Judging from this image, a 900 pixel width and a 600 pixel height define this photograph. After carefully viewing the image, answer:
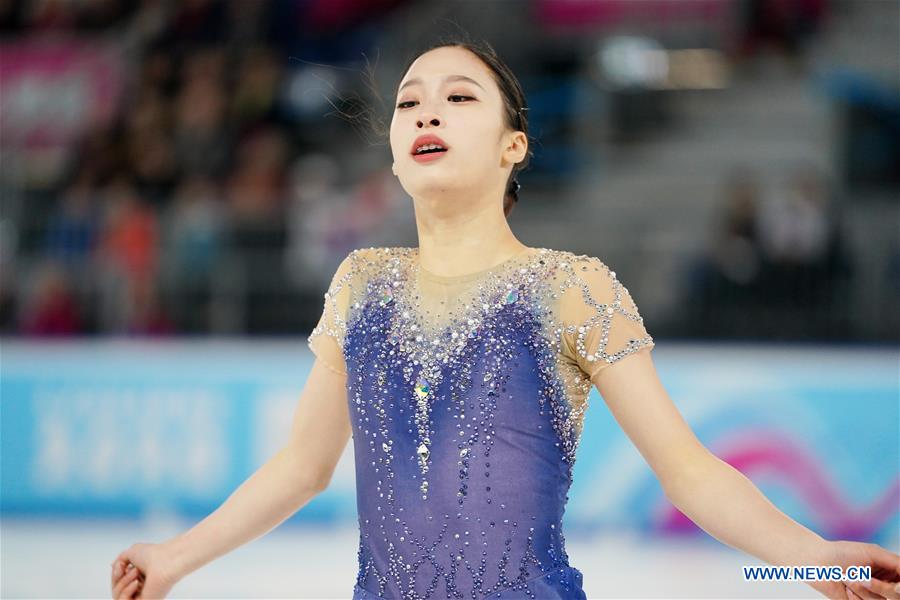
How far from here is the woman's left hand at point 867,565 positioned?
153 cm

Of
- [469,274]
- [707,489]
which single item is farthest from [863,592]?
[469,274]

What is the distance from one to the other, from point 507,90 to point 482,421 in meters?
0.54

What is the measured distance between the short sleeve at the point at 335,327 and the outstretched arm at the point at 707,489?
1.41 feet

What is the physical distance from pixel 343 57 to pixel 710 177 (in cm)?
289

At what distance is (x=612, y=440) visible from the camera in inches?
196

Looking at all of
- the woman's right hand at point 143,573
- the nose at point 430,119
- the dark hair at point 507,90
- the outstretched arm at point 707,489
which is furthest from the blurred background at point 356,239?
the woman's right hand at point 143,573

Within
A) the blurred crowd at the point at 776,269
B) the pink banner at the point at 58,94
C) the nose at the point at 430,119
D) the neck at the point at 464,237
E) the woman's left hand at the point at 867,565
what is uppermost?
the pink banner at the point at 58,94

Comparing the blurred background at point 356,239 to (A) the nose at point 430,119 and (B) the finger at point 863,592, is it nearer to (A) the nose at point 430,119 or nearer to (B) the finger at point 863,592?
(A) the nose at point 430,119

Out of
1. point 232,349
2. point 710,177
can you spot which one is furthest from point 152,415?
point 710,177

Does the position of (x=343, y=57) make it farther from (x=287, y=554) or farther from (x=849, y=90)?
(x=287, y=554)

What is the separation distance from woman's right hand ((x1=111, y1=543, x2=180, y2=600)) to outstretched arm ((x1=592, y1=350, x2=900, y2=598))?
2.41 ft

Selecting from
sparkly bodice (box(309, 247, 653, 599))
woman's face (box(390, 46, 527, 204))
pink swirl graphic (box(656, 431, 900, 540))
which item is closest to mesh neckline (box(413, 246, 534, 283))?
sparkly bodice (box(309, 247, 653, 599))

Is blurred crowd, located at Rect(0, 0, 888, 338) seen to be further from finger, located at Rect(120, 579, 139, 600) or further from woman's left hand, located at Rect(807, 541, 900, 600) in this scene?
woman's left hand, located at Rect(807, 541, 900, 600)

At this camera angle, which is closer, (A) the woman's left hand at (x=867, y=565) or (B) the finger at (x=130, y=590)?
(A) the woman's left hand at (x=867, y=565)
